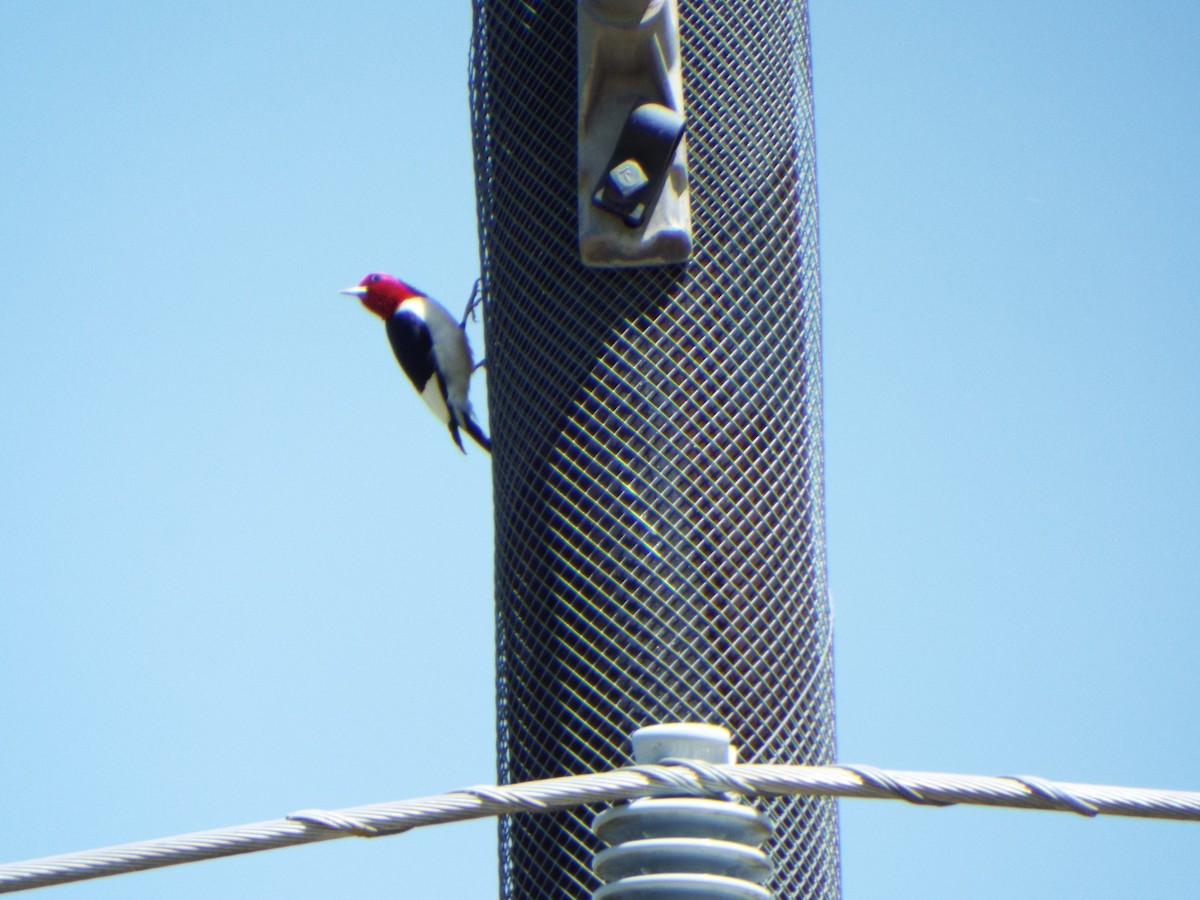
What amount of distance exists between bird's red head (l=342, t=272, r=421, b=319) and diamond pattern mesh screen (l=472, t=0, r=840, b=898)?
14.7ft

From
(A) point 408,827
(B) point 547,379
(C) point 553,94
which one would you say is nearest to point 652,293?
(B) point 547,379

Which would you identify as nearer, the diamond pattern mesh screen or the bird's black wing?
the diamond pattern mesh screen

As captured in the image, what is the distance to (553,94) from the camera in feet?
11.7

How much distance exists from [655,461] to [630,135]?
0.54m

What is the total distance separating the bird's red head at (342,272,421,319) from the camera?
27.2ft

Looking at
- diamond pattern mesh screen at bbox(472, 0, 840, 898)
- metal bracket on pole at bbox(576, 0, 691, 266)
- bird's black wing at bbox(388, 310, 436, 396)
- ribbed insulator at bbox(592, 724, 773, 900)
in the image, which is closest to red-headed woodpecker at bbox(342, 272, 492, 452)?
bird's black wing at bbox(388, 310, 436, 396)

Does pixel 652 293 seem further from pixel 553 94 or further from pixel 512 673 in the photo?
pixel 512 673

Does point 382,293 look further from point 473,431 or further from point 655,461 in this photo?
point 655,461

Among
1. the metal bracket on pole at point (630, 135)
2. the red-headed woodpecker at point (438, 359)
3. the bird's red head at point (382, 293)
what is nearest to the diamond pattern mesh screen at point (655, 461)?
the metal bracket on pole at point (630, 135)

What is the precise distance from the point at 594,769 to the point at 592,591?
0.92ft

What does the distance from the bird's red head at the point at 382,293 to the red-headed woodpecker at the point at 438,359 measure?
49 cm

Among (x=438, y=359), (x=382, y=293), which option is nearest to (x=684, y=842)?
(x=438, y=359)

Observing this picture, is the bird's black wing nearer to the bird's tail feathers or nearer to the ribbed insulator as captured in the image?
the bird's tail feathers

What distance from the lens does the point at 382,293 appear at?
8.40 metres
